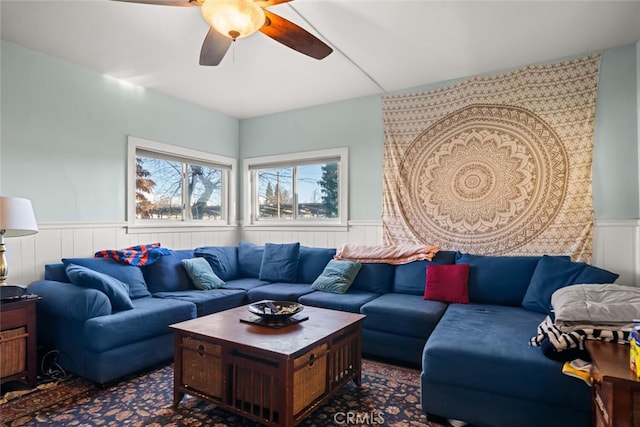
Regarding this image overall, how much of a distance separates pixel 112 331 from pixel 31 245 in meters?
1.26

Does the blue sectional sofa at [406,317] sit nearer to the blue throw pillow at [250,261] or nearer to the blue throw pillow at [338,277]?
the blue throw pillow at [338,277]

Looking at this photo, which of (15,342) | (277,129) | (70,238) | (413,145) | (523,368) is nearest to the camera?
(523,368)

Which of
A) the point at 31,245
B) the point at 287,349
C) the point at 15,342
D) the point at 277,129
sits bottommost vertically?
the point at 15,342

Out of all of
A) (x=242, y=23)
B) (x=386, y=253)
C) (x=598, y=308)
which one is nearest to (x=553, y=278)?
(x=598, y=308)

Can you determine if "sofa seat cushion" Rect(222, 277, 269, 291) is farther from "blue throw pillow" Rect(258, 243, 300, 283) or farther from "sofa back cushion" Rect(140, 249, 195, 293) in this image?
"sofa back cushion" Rect(140, 249, 195, 293)

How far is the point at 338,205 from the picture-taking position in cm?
433

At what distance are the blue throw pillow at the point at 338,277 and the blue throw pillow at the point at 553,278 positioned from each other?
1.48 metres

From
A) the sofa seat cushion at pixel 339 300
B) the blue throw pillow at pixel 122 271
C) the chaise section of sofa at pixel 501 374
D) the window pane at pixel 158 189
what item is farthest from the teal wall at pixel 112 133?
the chaise section of sofa at pixel 501 374

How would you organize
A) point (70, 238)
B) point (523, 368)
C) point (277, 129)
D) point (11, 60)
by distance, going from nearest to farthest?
point (523, 368) < point (11, 60) < point (70, 238) < point (277, 129)

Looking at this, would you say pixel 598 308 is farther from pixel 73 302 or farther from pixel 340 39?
pixel 73 302

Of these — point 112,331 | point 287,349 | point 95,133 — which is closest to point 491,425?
point 287,349

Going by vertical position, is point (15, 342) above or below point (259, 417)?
above

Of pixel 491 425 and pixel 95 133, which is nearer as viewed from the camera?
pixel 491 425

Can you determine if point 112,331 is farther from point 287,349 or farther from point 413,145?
point 413,145
